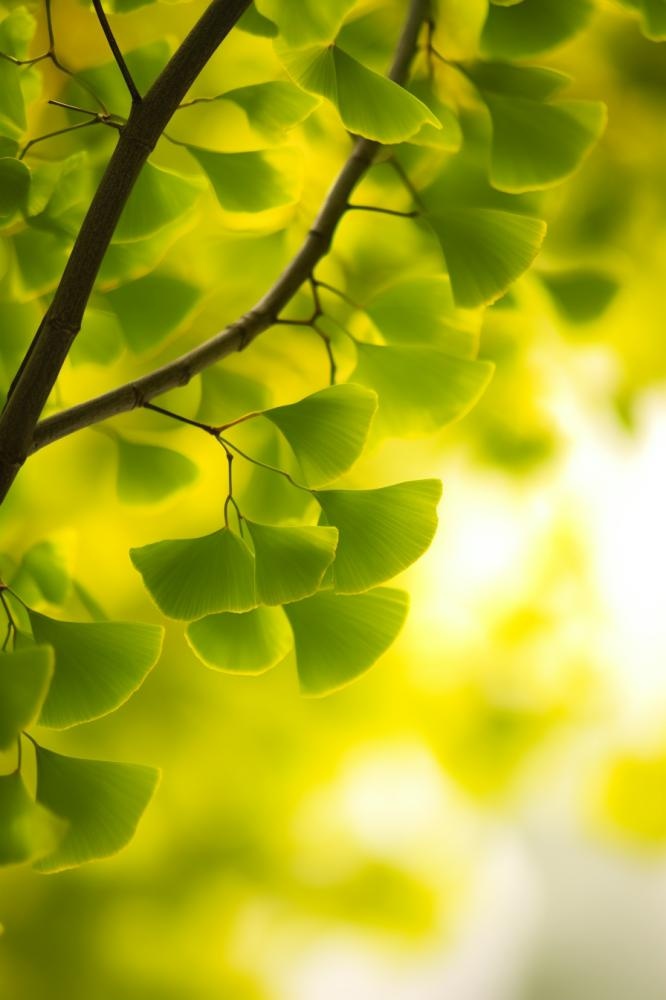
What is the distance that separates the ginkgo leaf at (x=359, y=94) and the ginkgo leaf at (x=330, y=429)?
7 centimetres

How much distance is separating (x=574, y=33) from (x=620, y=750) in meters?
0.54

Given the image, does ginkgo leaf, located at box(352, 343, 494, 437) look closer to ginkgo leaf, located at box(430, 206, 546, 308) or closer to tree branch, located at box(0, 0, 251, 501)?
ginkgo leaf, located at box(430, 206, 546, 308)

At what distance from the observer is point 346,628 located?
0.32m

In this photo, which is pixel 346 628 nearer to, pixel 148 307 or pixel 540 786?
pixel 148 307

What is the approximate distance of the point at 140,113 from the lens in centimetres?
26

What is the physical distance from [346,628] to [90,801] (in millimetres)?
94

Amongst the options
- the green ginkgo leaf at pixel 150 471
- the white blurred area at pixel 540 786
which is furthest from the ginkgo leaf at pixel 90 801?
the white blurred area at pixel 540 786

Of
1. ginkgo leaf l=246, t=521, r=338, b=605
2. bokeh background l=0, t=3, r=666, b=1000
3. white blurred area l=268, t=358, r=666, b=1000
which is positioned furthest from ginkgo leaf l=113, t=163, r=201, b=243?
white blurred area l=268, t=358, r=666, b=1000

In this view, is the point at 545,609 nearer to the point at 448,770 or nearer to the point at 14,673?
the point at 448,770

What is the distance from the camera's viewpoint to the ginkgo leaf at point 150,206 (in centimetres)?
33

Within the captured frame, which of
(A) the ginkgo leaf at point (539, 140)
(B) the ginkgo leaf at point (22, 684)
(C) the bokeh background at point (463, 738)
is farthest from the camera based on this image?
(C) the bokeh background at point (463, 738)

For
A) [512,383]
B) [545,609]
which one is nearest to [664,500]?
[545,609]

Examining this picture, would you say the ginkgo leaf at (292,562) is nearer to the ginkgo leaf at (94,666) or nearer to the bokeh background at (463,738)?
the ginkgo leaf at (94,666)

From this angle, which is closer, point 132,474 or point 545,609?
point 132,474
